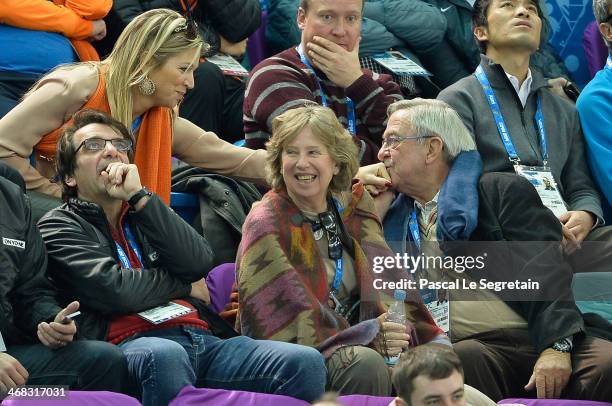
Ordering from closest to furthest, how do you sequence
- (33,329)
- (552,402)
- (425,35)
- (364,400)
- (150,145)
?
1. (33,329)
2. (364,400)
3. (552,402)
4. (150,145)
5. (425,35)

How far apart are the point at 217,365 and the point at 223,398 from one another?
228 millimetres

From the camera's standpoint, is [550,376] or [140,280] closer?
[140,280]

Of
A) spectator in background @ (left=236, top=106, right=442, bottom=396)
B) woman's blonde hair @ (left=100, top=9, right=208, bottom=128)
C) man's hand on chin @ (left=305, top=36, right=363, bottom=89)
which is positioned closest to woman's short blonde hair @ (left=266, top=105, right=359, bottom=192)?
spectator in background @ (left=236, top=106, right=442, bottom=396)

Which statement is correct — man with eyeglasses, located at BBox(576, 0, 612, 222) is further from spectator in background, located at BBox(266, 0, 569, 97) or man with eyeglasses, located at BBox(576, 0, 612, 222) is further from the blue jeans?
the blue jeans

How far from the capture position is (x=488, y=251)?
18.2ft

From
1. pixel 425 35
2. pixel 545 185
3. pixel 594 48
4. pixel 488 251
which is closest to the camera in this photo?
pixel 488 251

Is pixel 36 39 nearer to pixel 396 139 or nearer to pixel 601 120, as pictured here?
pixel 396 139

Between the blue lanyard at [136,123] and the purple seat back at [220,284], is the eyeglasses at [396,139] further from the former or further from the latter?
the blue lanyard at [136,123]

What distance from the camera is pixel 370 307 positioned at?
523cm

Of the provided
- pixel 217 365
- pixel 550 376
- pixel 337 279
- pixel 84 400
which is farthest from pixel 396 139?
pixel 84 400

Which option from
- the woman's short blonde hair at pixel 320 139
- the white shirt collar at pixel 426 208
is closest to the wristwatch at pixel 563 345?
the white shirt collar at pixel 426 208

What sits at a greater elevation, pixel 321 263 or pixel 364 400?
pixel 321 263

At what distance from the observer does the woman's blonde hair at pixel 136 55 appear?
18.3ft

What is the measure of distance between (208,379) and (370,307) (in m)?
0.70
